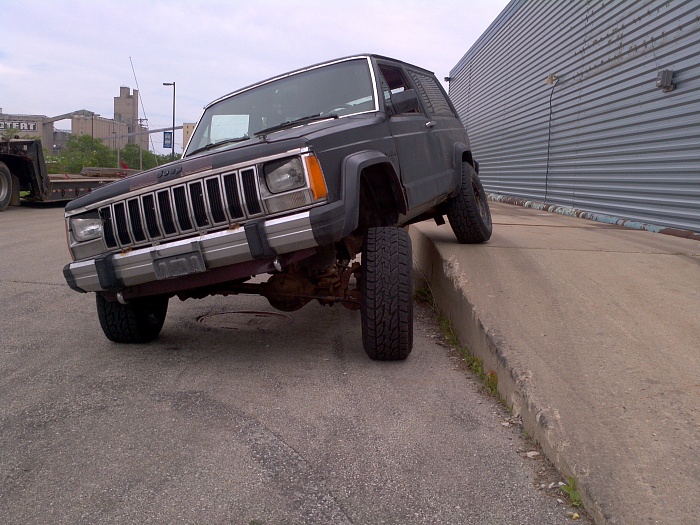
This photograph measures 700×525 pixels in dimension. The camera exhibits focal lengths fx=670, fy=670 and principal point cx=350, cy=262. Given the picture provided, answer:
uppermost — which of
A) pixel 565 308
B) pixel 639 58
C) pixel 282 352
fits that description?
pixel 639 58

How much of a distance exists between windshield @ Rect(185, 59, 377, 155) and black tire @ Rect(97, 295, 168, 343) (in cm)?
128

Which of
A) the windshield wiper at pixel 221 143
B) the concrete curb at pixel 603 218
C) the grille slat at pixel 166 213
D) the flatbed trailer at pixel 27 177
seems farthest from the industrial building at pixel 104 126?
the grille slat at pixel 166 213

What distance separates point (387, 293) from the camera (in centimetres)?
411

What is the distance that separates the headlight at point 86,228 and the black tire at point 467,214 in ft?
12.3

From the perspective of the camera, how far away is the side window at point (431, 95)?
6.43 meters

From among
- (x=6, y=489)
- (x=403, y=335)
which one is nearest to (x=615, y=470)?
(x=403, y=335)

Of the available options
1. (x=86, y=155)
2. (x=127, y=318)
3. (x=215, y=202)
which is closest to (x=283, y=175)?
(x=215, y=202)

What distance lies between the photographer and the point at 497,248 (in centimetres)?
673

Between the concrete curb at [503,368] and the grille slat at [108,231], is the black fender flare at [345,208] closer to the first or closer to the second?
the concrete curb at [503,368]

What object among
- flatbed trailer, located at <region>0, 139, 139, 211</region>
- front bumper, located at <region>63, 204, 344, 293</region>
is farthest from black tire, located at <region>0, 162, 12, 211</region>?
front bumper, located at <region>63, 204, 344, 293</region>

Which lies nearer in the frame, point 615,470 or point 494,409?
point 615,470

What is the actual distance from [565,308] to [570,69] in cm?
1006

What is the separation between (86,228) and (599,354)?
3224mm

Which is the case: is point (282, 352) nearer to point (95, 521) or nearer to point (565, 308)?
point (565, 308)
